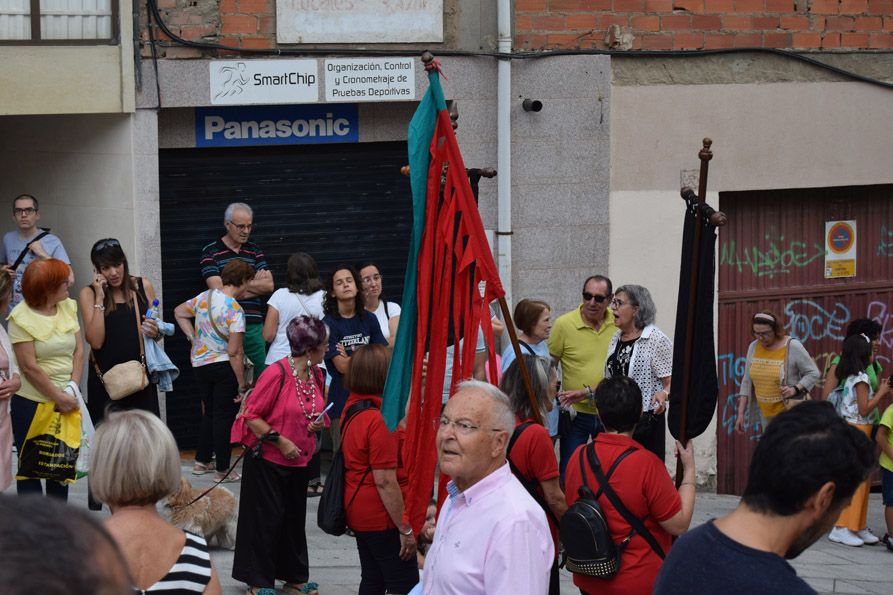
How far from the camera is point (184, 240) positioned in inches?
404

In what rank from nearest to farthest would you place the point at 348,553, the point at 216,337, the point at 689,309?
1. the point at 689,309
2. the point at 348,553
3. the point at 216,337

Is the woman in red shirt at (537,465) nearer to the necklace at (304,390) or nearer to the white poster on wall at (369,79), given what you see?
the necklace at (304,390)

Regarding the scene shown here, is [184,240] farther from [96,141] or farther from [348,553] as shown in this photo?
[348,553]

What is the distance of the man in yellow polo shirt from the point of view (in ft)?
28.5

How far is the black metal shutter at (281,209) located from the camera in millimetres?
10266

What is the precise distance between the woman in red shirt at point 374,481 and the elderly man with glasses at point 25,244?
15.3 ft

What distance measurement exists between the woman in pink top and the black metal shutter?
119 inches

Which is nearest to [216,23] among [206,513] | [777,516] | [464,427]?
[206,513]

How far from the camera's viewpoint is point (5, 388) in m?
7.05

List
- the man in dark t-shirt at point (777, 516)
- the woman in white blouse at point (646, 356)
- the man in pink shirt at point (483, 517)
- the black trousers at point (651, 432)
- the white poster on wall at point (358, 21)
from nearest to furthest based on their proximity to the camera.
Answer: the man in dark t-shirt at point (777, 516)
the man in pink shirt at point (483, 517)
the black trousers at point (651, 432)
the woman in white blouse at point (646, 356)
the white poster on wall at point (358, 21)

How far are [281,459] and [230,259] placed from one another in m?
3.46

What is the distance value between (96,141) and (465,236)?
5.75 metres

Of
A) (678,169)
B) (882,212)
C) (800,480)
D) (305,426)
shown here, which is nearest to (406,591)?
(305,426)

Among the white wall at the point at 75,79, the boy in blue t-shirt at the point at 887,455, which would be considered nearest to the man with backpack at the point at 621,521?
the boy in blue t-shirt at the point at 887,455
